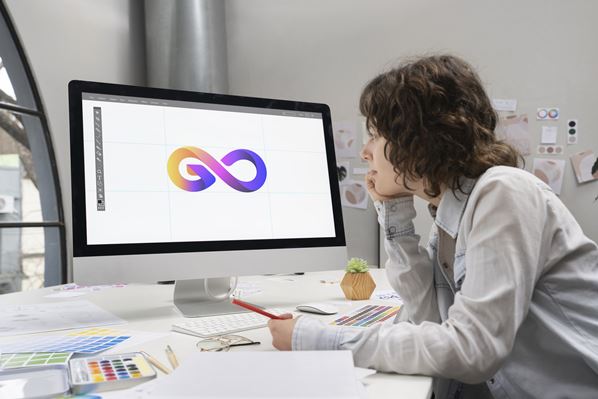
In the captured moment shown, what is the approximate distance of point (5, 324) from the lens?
958 millimetres

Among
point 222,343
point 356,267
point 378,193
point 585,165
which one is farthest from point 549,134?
point 222,343

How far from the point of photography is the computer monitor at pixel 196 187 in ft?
3.15

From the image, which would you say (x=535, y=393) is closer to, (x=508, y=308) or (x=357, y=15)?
(x=508, y=308)

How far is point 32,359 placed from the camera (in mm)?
697

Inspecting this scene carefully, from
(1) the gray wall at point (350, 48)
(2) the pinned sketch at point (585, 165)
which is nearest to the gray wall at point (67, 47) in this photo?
(1) the gray wall at point (350, 48)

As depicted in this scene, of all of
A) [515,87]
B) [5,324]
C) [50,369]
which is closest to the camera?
[50,369]

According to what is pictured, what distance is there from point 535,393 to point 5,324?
0.93m

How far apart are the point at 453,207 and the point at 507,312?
0.24 meters

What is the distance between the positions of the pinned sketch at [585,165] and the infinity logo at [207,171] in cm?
208

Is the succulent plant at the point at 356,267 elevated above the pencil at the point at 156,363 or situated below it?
above

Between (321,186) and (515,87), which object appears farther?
(515,87)

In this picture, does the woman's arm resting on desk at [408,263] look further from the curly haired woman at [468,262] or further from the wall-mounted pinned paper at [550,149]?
the wall-mounted pinned paper at [550,149]

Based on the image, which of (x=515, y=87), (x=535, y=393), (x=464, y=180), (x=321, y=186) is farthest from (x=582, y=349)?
(x=515, y=87)

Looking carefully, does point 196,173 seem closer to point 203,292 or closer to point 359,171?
point 203,292
